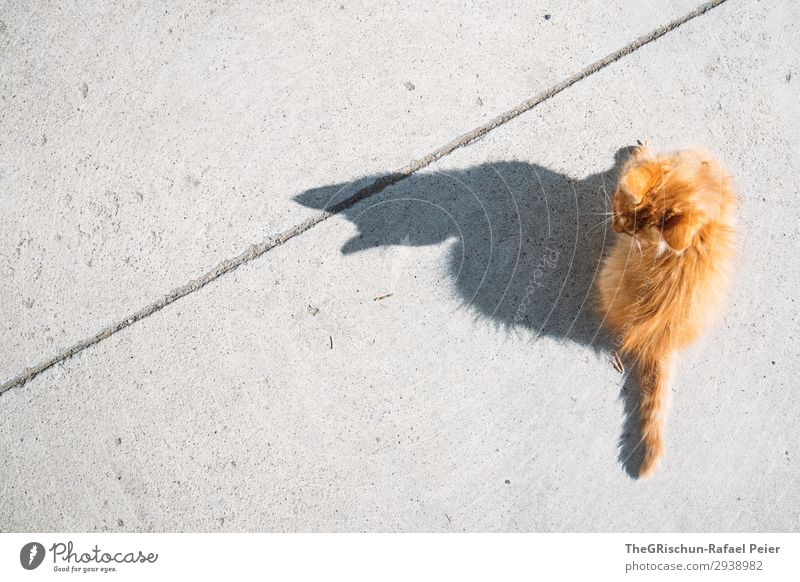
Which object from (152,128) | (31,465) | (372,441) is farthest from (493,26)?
(31,465)

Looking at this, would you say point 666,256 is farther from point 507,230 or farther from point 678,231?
point 507,230

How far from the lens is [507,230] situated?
306 centimetres

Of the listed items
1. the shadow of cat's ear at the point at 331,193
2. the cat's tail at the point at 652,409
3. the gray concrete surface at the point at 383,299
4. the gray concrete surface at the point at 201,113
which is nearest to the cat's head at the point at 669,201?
the gray concrete surface at the point at 383,299

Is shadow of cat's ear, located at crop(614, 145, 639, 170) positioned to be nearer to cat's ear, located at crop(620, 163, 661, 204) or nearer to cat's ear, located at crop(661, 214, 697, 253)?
cat's ear, located at crop(620, 163, 661, 204)

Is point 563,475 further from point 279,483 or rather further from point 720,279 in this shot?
point 279,483

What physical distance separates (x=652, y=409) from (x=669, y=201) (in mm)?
1111

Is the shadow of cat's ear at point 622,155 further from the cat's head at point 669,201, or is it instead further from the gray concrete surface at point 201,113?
the gray concrete surface at point 201,113

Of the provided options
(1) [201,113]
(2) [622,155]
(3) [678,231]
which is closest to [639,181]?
(3) [678,231]

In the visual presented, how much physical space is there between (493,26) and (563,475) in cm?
242

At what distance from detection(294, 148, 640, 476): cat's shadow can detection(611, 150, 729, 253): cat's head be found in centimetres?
46

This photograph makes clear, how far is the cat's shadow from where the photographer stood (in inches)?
120

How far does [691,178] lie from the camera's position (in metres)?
2.46

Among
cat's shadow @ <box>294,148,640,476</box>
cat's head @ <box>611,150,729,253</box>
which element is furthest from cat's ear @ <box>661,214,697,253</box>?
cat's shadow @ <box>294,148,640,476</box>

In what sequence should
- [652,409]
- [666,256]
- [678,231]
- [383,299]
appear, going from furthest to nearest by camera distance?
[383,299]
[652,409]
[666,256]
[678,231]
